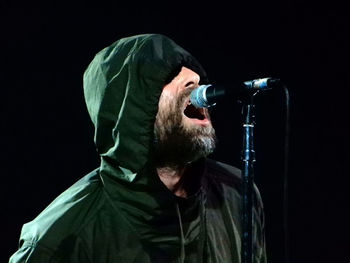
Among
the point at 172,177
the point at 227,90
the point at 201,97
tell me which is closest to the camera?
the point at 227,90

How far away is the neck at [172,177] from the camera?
179 centimetres

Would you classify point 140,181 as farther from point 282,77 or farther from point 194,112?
point 282,77

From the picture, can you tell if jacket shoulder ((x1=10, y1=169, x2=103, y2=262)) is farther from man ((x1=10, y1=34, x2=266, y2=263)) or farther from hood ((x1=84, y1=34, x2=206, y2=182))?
hood ((x1=84, y1=34, x2=206, y2=182))

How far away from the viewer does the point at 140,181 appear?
5.38 feet

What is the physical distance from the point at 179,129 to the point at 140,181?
0.24m

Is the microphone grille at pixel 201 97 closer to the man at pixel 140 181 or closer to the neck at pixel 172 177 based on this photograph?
the man at pixel 140 181

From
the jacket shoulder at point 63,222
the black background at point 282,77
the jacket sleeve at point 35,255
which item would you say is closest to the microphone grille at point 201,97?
the jacket shoulder at point 63,222

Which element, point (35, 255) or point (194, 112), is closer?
point (35, 255)

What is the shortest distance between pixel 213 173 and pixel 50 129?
105 centimetres

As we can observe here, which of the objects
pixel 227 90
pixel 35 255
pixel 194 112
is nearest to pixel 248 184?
pixel 227 90

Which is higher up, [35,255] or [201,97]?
[201,97]

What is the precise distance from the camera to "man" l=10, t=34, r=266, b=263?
1.57 meters

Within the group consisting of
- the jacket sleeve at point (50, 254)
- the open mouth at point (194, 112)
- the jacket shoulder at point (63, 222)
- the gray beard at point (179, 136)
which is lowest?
the jacket sleeve at point (50, 254)

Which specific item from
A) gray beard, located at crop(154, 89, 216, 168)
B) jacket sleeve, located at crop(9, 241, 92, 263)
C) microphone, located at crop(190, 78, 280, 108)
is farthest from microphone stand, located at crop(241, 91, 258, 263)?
jacket sleeve, located at crop(9, 241, 92, 263)
